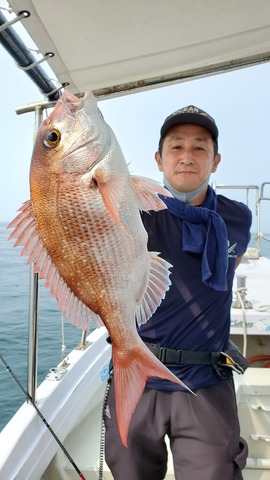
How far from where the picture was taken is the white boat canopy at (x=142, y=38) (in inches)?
70.1

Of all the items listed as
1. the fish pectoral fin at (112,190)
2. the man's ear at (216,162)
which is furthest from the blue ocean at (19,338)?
the fish pectoral fin at (112,190)

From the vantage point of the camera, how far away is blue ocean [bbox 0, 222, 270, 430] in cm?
537

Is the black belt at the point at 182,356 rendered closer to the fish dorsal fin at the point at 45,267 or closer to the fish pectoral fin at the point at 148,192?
the fish dorsal fin at the point at 45,267

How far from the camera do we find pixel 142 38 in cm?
206

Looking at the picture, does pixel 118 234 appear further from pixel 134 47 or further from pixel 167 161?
pixel 134 47

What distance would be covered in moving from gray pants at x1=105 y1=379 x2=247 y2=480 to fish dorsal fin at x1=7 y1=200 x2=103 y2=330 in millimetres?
703

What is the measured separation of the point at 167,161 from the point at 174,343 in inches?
35.7

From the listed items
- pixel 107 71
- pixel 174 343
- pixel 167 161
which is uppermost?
pixel 107 71

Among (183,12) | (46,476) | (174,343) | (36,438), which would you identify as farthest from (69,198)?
(46,476)

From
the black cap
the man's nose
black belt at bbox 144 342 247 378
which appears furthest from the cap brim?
black belt at bbox 144 342 247 378

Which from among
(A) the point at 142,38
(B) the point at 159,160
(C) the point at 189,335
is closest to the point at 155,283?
(C) the point at 189,335

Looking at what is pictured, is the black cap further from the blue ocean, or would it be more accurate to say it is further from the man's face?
the blue ocean

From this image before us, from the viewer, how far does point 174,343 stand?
6.07 feet

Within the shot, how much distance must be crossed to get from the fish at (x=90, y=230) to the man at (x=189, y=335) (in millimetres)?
488
